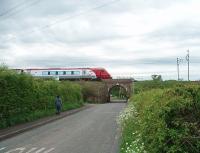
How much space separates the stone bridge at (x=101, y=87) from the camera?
90656 mm

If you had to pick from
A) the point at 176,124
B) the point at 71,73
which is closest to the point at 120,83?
the point at 71,73

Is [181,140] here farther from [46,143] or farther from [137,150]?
[46,143]

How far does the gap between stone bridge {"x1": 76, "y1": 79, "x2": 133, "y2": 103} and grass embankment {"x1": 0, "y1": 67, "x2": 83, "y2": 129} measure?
49.7 meters

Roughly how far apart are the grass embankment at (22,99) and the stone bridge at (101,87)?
49725 mm

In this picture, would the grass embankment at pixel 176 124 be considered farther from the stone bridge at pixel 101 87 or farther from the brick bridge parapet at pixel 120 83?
the brick bridge parapet at pixel 120 83

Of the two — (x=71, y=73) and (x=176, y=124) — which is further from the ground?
(x=71, y=73)

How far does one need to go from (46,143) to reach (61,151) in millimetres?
2637

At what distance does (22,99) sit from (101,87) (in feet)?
215

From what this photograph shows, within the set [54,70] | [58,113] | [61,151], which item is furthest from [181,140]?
[54,70]

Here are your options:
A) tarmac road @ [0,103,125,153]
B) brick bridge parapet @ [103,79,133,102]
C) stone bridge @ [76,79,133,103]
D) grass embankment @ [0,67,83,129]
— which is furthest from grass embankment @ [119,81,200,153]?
brick bridge parapet @ [103,79,133,102]

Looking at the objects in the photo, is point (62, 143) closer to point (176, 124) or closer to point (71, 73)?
point (176, 124)

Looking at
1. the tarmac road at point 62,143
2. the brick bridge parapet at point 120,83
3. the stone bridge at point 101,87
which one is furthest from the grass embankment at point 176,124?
the brick bridge parapet at point 120,83

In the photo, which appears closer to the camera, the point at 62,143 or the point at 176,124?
the point at 176,124

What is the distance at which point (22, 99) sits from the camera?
95.9ft
